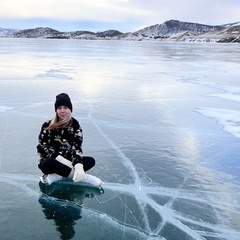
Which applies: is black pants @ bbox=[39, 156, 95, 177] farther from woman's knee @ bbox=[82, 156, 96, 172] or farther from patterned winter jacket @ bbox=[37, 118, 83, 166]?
woman's knee @ bbox=[82, 156, 96, 172]

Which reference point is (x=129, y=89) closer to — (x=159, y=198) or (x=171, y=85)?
(x=171, y=85)

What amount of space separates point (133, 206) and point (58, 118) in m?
1.36

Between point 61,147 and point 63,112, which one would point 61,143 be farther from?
point 63,112

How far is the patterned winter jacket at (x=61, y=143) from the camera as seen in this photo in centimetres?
416

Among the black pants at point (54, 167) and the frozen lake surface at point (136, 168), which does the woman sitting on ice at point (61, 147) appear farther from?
the frozen lake surface at point (136, 168)

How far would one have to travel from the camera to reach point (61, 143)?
4219mm

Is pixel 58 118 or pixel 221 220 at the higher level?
pixel 58 118

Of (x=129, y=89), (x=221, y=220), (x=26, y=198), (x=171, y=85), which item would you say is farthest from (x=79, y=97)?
(x=221, y=220)

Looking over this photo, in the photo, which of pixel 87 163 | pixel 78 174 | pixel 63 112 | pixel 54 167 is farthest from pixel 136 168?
pixel 63 112

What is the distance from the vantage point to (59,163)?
4.14 meters

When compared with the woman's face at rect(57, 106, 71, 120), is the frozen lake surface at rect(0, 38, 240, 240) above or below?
below

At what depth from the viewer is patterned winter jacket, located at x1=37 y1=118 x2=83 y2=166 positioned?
13.7 feet

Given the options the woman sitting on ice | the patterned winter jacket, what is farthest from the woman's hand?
the patterned winter jacket

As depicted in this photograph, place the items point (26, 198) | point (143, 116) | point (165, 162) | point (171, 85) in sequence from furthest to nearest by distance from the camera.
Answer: point (171, 85), point (143, 116), point (165, 162), point (26, 198)
